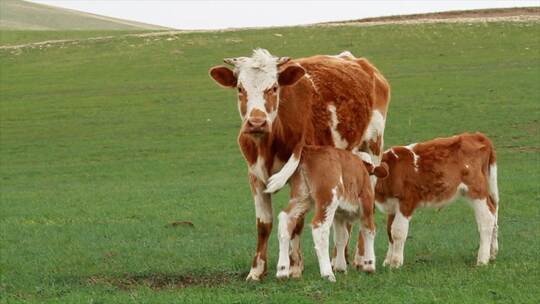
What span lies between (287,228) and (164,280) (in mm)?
1895

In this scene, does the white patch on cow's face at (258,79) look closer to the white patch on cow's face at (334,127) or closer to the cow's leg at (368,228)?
the white patch on cow's face at (334,127)

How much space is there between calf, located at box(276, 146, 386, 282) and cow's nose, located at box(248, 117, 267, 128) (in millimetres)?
791

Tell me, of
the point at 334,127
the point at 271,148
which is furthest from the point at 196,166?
the point at 271,148

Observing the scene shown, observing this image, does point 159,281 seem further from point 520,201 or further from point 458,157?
point 520,201

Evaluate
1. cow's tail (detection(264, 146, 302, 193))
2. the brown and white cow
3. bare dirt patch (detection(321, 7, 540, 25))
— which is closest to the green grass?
bare dirt patch (detection(321, 7, 540, 25))

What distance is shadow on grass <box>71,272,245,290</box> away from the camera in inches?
448

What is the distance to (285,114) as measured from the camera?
11.2 metres

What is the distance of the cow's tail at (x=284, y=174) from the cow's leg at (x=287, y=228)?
0.25m

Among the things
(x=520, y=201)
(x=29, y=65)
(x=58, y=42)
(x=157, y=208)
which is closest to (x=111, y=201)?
(x=157, y=208)

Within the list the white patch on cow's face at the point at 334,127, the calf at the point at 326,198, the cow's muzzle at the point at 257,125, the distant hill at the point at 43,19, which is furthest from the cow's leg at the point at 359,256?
the distant hill at the point at 43,19

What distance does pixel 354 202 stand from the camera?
11188 millimetres

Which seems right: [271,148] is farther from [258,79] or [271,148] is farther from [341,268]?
[341,268]

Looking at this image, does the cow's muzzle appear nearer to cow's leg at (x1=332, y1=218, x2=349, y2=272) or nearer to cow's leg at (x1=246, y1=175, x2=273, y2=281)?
cow's leg at (x1=246, y1=175, x2=273, y2=281)

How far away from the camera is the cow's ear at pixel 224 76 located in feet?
36.4
